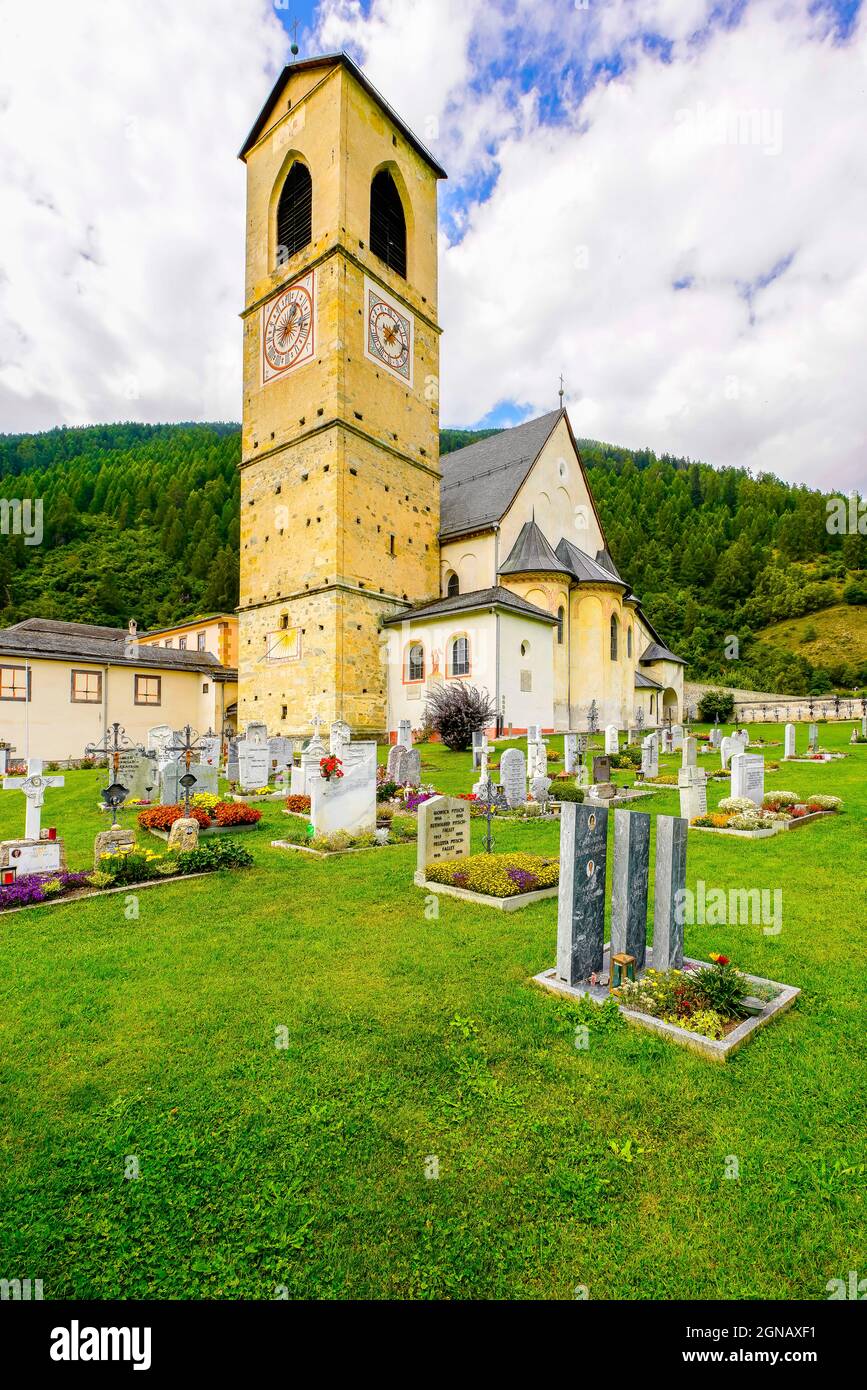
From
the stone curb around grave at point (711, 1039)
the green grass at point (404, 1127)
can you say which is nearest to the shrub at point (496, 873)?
the green grass at point (404, 1127)

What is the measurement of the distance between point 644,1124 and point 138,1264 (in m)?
2.54

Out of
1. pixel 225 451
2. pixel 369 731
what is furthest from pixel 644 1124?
pixel 225 451

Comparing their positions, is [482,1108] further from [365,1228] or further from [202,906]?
[202,906]

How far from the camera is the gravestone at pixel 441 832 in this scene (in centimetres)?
828

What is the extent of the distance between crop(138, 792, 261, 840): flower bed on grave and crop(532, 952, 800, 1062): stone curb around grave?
810cm

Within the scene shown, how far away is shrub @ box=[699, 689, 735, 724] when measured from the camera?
4256 centimetres

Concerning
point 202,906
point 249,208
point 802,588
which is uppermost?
point 249,208

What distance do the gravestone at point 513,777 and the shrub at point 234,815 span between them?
5.41 m

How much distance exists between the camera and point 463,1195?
113 inches

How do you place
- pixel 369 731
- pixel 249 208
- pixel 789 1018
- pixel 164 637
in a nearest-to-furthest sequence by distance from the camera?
pixel 789 1018 → pixel 369 731 → pixel 249 208 → pixel 164 637

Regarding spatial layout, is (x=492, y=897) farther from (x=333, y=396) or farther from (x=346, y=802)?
(x=333, y=396)

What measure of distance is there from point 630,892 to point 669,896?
0.32 meters

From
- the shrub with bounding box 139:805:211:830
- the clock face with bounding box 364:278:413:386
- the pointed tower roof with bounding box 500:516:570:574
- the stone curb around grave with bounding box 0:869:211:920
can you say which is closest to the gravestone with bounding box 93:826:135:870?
the stone curb around grave with bounding box 0:869:211:920

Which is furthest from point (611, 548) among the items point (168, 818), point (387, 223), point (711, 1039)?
point (711, 1039)
